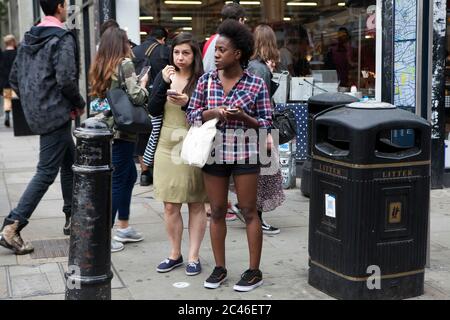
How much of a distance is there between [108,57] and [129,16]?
4364 mm

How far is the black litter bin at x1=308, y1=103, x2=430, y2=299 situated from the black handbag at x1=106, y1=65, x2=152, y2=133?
1.46 metres

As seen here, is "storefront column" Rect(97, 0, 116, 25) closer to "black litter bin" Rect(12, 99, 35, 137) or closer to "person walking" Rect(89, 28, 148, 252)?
"person walking" Rect(89, 28, 148, 252)

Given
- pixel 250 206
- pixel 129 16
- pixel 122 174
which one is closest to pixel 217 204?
pixel 250 206

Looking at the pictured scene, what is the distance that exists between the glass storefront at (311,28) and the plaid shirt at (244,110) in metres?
4.45

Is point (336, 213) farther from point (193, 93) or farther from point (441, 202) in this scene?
point (441, 202)

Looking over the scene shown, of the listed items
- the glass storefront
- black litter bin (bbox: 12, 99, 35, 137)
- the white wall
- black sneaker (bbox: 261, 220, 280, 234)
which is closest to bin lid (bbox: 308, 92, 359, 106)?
black sneaker (bbox: 261, 220, 280, 234)

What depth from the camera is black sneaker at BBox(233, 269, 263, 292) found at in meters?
4.45

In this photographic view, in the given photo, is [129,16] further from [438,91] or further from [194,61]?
[194,61]

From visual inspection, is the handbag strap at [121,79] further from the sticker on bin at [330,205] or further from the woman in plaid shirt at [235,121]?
the sticker on bin at [330,205]

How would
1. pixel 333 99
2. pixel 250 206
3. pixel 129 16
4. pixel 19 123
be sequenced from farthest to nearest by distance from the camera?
pixel 19 123 → pixel 129 16 → pixel 333 99 → pixel 250 206

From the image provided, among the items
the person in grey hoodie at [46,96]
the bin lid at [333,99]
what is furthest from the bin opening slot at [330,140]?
the person in grey hoodie at [46,96]

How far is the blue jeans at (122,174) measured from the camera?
5398mm

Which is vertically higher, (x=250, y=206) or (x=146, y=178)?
(x=250, y=206)

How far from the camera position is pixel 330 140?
452 centimetres
